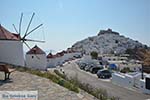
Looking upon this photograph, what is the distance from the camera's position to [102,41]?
172 metres

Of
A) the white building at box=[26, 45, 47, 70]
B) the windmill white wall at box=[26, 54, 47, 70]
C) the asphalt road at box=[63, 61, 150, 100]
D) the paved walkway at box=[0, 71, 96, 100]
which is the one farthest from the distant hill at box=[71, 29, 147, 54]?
the paved walkway at box=[0, 71, 96, 100]

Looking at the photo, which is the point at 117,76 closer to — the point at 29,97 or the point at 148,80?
the point at 148,80

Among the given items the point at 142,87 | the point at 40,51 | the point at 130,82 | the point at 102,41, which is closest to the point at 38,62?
the point at 40,51

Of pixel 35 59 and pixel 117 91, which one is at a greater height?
pixel 35 59

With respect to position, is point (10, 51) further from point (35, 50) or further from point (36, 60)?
point (35, 50)

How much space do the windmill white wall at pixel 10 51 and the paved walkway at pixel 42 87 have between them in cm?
825

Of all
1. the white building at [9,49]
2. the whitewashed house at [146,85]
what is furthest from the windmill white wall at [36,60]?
the whitewashed house at [146,85]

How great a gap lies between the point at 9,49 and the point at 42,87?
12152 millimetres

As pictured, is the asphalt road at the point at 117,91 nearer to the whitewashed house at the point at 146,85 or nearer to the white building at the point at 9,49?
the whitewashed house at the point at 146,85

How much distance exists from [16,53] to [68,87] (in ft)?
42.2

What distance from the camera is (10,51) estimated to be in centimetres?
2316

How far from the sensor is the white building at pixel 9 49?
22.8 m

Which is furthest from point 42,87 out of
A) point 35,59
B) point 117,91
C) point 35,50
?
point 35,50

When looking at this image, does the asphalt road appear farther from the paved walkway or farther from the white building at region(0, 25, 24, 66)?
the paved walkway
